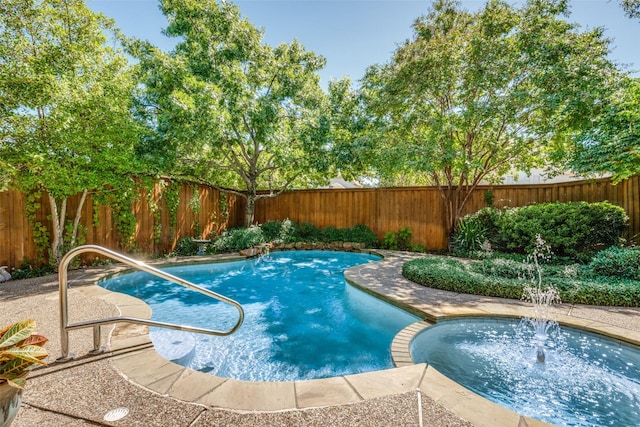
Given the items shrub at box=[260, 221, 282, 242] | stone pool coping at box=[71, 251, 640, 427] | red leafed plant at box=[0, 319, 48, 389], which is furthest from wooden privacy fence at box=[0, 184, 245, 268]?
red leafed plant at box=[0, 319, 48, 389]

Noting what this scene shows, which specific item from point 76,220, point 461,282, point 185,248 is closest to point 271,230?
point 185,248

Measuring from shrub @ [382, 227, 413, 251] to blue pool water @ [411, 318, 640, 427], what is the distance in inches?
239

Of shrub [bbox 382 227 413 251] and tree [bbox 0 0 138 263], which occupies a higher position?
tree [bbox 0 0 138 263]

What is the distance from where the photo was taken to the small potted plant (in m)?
1.34

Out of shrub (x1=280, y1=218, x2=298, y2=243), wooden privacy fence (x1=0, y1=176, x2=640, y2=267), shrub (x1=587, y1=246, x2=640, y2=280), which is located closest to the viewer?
shrub (x1=587, y1=246, x2=640, y2=280)

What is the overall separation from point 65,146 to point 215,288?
3852 millimetres

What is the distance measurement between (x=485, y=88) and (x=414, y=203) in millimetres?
4134

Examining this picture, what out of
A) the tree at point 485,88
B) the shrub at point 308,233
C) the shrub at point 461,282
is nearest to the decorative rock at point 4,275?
the shrub at point 308,233

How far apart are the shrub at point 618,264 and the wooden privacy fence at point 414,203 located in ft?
4.91

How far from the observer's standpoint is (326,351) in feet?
11.6

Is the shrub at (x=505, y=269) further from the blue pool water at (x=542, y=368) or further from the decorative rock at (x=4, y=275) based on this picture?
the decorative rock at (x=4, y=275)

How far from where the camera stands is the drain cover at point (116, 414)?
178 centimetres

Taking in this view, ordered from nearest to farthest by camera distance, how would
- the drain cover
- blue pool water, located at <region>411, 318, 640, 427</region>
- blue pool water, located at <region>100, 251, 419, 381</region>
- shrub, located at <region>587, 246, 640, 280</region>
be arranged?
1. the drain cover
2. blue pool water, located at <region>411, 318, 640, 427</region>
3. blue pool water, located at <region>100, 251, 419, 381</region>
4. shrub, located at <region>587, 246, 640, 280</region>

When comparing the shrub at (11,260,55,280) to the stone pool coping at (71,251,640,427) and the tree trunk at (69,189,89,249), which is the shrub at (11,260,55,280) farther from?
the stone pool coping at (71,251,640,427)
